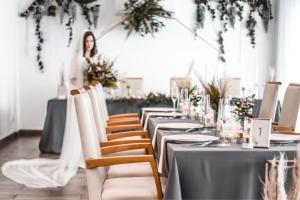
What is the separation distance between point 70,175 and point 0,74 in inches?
99.9

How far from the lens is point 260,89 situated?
8625mm

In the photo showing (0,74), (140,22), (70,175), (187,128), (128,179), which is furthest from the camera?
(140,22)

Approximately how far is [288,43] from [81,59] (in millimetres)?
3605

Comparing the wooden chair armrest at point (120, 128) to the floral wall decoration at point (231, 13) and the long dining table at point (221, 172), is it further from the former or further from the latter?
the floral wall decoration at point (231, 13)

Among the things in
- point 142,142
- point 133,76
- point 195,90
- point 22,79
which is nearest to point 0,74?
point 22,79

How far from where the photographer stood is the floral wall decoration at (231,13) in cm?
846

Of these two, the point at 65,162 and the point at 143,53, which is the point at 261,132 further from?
the point at 143,53

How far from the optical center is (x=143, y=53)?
854cm

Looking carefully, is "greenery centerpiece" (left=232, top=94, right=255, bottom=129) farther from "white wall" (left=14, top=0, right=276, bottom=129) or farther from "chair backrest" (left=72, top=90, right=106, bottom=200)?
"white wall" (left=14, top=0, right=276, bottom=129)

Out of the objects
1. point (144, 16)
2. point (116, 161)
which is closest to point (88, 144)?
point (116, 161)

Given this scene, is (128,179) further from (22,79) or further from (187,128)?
(22,79)

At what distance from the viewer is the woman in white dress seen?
5.19 m

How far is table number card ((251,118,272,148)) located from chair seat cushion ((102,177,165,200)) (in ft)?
2.14

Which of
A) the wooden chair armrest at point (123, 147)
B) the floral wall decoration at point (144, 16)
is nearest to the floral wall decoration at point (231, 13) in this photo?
the floral wall decoration at point (144, 16)
